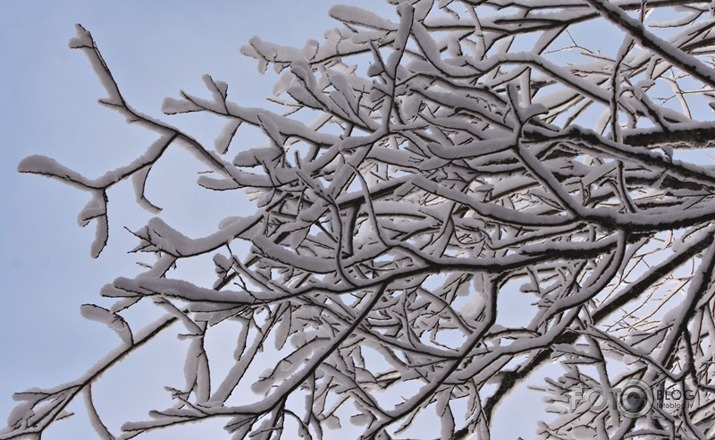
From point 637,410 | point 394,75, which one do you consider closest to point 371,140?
point 394,75

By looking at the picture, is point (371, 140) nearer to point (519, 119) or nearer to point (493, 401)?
point (519, 119)

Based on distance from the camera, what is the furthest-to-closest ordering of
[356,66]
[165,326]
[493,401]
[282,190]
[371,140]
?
[356,66], [493,401], [165,326], [282,190], [371,140]

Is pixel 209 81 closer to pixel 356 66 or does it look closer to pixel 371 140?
pixel 371 140

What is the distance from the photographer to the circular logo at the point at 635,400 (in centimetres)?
256

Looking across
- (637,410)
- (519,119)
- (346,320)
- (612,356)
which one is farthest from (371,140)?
(612,356)

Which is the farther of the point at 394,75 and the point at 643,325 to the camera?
the point at 643,325

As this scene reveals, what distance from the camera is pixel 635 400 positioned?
2.64 m

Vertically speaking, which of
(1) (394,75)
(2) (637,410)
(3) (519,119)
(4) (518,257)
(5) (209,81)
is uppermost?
(5) (209,81)

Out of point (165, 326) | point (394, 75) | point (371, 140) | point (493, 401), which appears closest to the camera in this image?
point (394, 75)

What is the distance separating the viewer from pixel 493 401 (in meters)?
3.21

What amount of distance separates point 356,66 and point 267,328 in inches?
67.2

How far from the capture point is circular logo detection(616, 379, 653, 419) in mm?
2562

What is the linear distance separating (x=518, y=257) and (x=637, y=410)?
49.0 inches

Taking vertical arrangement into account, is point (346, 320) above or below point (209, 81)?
below
